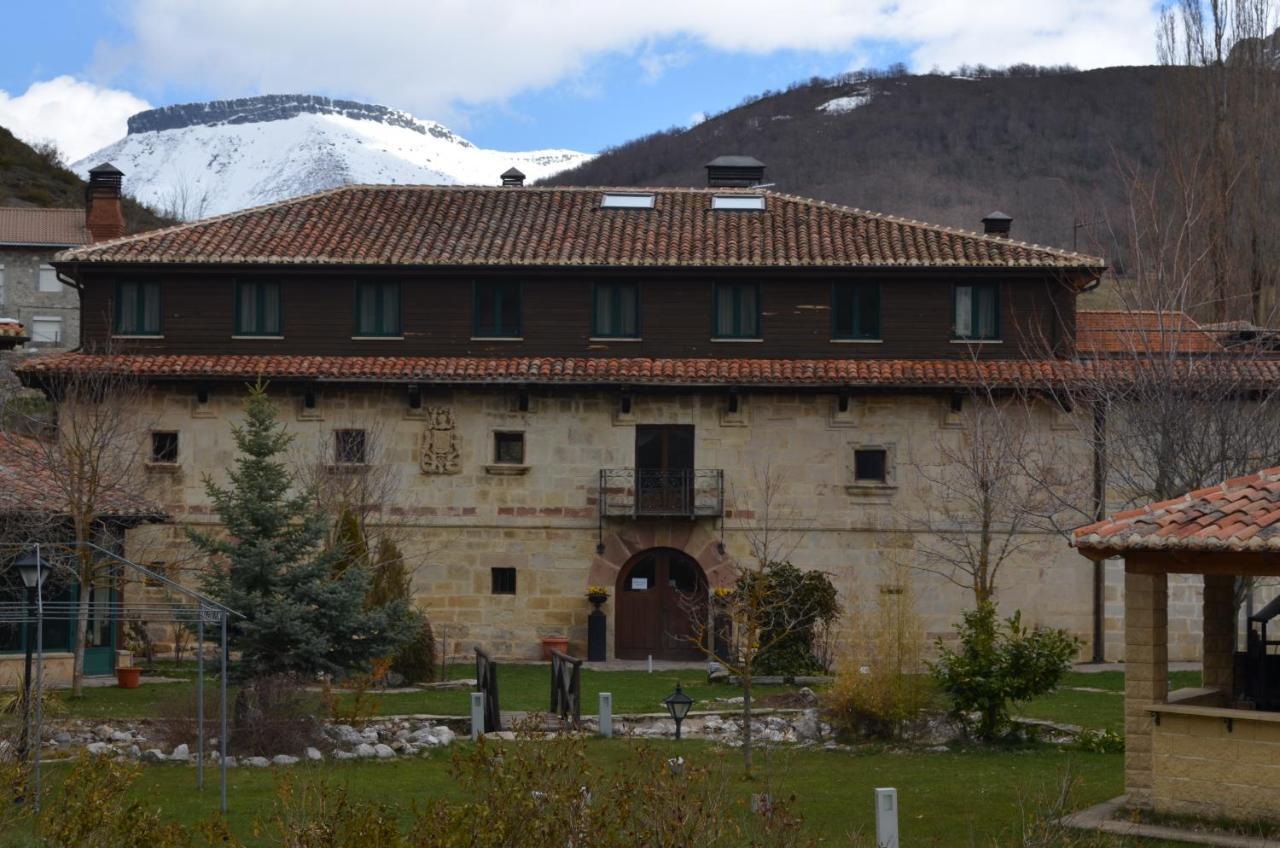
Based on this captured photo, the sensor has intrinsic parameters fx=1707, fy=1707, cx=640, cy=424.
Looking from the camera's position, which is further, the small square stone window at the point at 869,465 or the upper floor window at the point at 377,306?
the upper floor window at the point at 377,306

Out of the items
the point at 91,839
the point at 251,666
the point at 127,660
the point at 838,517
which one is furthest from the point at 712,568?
the point at 91,839

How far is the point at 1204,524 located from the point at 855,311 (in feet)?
63.0

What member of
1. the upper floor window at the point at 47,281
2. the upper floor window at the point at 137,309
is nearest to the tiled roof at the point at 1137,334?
the upper floor window at the point at 137,309

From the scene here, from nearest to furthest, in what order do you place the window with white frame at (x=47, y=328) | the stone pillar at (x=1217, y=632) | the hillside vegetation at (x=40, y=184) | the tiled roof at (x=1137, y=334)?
1. the stone pillar at (x=1217, y=632)
2. the tiled roof at (x=1137, y=334)
3. the window with white frame at (x=47, y=328)
4. the hillside vegetation at (x=40, y=184)

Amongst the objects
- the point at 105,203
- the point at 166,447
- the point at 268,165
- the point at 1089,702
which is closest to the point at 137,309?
the point at 166,447

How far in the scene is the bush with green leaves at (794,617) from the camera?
27.6 metres

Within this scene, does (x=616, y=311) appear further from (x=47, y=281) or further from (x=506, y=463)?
(x=47, y=281)

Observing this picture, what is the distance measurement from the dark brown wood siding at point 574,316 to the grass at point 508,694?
6.78 metres

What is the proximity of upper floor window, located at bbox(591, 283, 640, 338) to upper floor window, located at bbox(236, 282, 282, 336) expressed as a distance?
20.9 ft

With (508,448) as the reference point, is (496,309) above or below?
above

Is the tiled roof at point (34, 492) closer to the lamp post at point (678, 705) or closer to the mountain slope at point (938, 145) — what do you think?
the lamp post at point (678, 705)

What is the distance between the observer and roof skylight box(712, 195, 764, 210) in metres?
36.5

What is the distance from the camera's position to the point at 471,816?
9.19 m

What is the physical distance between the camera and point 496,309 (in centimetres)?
3406
